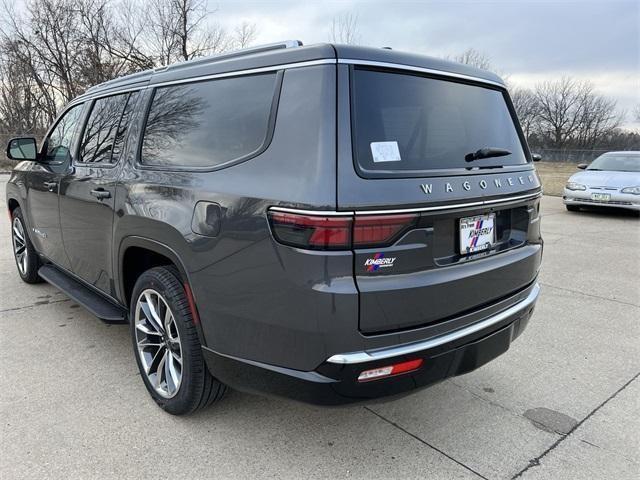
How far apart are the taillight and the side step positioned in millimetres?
1762

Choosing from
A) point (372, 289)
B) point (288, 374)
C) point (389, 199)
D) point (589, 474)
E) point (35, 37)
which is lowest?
point (589, 474)

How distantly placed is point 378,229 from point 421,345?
556 mm

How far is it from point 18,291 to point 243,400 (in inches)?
131

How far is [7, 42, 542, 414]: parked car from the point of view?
6.24ft

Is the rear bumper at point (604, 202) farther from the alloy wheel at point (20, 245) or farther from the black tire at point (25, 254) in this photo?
the alloy wheel at point (20, 245)

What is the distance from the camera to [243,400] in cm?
293

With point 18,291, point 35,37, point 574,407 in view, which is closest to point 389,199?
point 574,407

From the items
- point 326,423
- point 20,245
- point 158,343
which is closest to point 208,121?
point 158,343

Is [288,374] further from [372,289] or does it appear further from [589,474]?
[589,474]

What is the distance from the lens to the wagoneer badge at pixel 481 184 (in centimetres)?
205

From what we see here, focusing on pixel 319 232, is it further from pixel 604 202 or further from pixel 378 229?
pixel 604 202

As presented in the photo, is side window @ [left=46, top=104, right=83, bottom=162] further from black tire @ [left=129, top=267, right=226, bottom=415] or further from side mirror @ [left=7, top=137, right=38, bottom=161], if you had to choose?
black tire @ [left=129, top=267, right=226, bottom=415]

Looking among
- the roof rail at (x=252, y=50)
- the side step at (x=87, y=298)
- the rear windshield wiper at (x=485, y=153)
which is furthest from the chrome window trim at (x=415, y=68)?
the side step at (x=87, y=298)

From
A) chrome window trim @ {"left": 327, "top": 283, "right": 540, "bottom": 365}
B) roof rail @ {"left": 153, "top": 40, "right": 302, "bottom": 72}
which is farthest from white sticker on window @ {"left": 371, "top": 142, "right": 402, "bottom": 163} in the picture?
chrome window trim @ {"left": 327, "top": 283, "right": 540, "bottom": 365}
